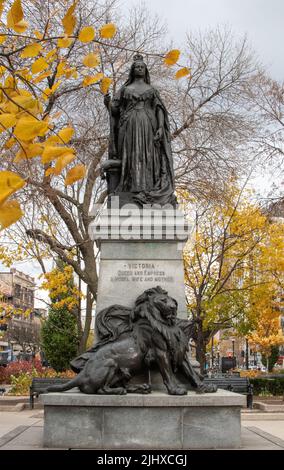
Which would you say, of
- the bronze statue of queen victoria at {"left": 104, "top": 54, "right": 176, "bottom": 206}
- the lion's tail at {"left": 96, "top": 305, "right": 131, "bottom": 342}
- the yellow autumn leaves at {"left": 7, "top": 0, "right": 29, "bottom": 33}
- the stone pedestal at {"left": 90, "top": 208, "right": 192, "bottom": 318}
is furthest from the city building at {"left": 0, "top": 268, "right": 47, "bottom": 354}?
the yellow autumn leaves at {"left": 7, "top": 0, "right": 29, "bottom": 33}

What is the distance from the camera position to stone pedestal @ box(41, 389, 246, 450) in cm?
719

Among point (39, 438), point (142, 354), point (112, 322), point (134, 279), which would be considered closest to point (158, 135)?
point (134, 279)

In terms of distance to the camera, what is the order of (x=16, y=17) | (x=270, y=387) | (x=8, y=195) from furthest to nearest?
(x=270, y=387), (x=16, y=17), (x=8, y=195)

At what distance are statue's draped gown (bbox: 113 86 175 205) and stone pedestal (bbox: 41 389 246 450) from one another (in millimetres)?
3384

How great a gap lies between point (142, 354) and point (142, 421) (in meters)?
0.88

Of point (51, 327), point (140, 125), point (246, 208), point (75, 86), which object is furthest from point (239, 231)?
point (140, 125)

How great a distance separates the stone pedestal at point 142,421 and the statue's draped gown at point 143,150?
338 cm

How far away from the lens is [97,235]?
360 inches

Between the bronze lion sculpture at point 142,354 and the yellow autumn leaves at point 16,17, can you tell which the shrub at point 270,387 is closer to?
the bronze lion sculpture at point 142,354

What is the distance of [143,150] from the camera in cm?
980

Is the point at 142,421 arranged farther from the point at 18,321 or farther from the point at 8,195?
the point at 18,321

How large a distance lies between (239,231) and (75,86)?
9597 millimetres

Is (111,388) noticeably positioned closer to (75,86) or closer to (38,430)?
(38,430)
